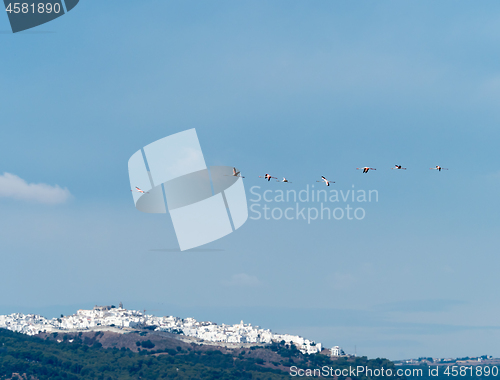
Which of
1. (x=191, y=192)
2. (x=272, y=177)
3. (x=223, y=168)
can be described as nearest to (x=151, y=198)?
(x=191, y=192)

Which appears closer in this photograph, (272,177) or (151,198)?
(272,177)

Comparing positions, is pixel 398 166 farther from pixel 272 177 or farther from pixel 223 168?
pixel 223 168

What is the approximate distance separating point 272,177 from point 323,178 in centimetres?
662

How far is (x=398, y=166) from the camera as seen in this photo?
66000 millimetres

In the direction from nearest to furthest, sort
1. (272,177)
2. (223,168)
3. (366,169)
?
1. (366,169)
2. (272,177)
3. (223,168)

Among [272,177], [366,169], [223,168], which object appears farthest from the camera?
[223,168]

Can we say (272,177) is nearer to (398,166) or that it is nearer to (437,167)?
(398,166)

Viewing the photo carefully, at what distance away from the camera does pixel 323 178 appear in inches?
2643

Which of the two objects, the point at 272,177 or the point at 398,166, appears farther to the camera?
the point at 272,177

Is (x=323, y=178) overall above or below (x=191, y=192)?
below

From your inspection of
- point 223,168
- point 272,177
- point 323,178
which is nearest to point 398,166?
point 323,178

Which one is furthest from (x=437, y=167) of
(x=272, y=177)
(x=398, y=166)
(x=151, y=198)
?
(x=151, y=198)

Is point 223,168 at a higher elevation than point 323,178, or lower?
higher

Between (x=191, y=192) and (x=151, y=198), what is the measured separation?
19.8ft
